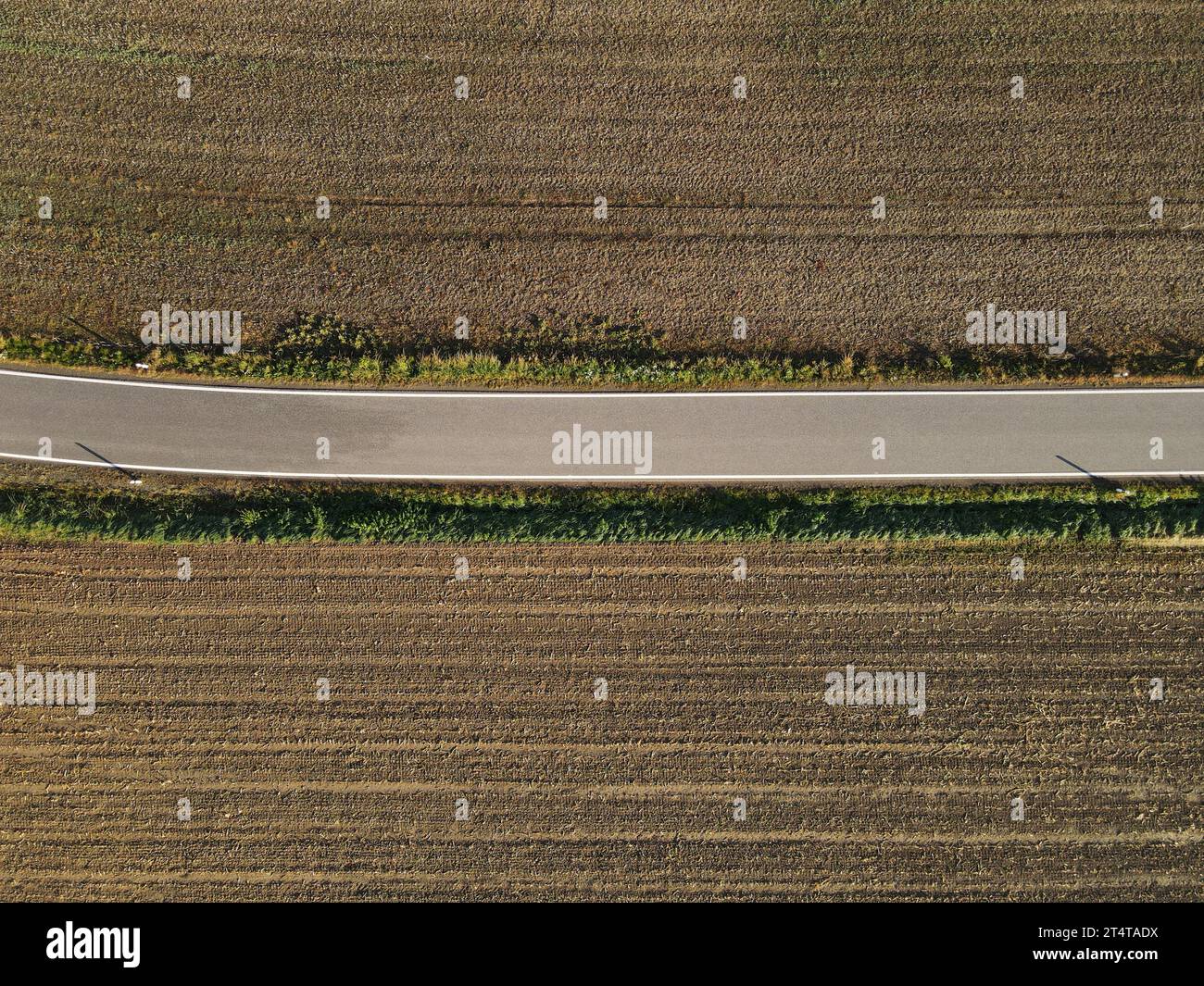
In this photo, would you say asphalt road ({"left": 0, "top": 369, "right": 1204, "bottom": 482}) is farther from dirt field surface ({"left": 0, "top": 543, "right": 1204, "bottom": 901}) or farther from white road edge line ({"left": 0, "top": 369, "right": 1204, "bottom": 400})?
dirt field surface ({"left": 0, "top": 543, "right": 1204, "bottom": 901})

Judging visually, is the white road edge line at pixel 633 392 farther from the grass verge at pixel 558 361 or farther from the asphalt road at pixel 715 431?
the grass verge at pixel 558 361

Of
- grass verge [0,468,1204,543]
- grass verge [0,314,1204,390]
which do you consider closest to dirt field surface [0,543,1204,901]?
grass verge [0,468,1204,543]

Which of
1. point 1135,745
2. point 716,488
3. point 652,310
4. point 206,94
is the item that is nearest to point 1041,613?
point 1135,745

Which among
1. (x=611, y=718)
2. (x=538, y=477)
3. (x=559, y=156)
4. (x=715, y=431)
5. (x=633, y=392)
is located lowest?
(x=611, y=718)

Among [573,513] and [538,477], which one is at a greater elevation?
[538,477]

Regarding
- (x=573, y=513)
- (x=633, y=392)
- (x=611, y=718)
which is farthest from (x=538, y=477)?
(x=611, y=718)

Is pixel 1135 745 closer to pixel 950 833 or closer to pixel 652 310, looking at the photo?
pixel 950 833

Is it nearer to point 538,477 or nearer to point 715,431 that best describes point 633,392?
point 715,431

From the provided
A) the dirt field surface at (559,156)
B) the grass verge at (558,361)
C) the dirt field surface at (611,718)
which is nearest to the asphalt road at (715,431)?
the grass verge at (558,361)

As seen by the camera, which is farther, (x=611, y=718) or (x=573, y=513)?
(x=611, y=718)
